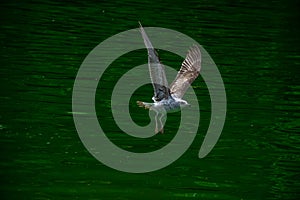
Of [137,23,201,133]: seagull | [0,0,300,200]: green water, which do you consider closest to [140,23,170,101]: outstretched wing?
[137,23,201,133]: seagull

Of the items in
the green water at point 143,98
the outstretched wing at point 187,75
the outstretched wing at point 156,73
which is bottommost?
the green water at point 143,98

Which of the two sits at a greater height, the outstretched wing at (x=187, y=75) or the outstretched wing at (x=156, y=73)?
the outstretched wing at (x=156, y=73)

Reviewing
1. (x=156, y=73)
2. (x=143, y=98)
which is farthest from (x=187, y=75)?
(x=143, y=98)

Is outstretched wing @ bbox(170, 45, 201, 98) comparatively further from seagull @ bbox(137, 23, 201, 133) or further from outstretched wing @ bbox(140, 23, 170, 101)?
outstretched wing @ bbox(140, 23, 170, 101)

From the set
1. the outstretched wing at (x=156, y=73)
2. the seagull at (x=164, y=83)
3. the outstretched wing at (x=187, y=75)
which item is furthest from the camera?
the outstretched wing at (x=187, y=75)

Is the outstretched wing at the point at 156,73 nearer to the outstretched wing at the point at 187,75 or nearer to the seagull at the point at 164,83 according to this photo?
the seagull at the point at 164,83

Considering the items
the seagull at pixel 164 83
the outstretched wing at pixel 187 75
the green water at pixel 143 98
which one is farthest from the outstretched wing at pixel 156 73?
the green water at pixel 143 98

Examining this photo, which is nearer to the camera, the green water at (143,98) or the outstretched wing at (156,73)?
the outstretched wing at (156,73)

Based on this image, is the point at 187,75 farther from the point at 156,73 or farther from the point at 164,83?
the point at 156,73

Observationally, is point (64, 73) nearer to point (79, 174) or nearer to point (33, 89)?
point (33, 89)
